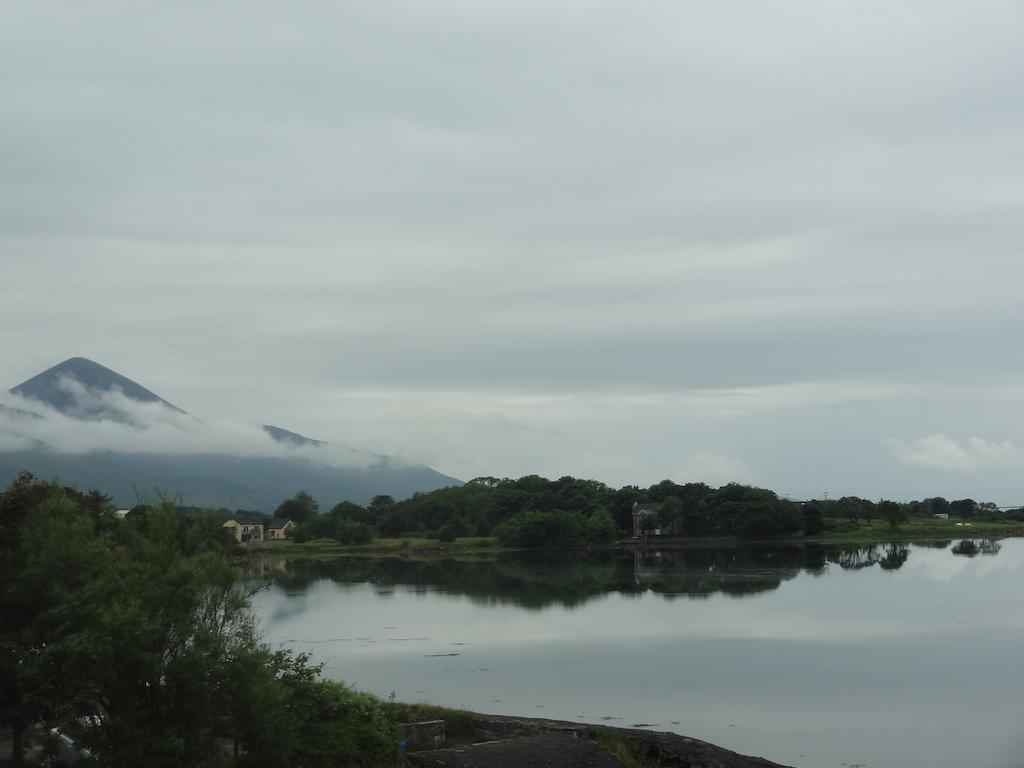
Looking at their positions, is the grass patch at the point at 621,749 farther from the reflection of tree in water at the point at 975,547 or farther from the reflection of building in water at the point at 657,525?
the reflection of building in water at the point at 657,525

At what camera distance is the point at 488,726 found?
22359 mm

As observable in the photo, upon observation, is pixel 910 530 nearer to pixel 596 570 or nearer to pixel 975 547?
pixel 975 547

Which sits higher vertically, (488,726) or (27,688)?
(27,688)

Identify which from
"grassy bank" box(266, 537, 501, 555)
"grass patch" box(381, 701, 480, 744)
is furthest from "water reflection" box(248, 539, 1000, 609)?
"grass patch" box(381, 701, 480, 744)

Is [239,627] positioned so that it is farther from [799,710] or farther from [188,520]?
[799,710]

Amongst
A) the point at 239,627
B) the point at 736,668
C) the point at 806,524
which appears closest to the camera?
the point at 239,627

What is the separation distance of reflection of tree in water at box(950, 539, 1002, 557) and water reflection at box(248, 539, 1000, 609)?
0.09 meters

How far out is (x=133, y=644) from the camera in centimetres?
1508

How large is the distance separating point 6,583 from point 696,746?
13276mm

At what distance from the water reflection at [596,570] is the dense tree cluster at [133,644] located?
36962 millimetres

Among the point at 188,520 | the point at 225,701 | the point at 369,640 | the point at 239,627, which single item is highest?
the point at 188,520

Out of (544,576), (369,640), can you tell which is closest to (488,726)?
(369,640)

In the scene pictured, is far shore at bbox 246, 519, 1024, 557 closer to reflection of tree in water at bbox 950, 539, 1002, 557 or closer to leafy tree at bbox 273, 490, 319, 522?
reflection of tree in water at bbox 950, 539, 1002, 557

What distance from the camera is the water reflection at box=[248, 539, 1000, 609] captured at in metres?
59.7
